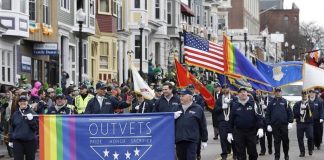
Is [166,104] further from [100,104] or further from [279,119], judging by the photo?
[279,119]

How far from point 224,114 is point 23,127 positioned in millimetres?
7387

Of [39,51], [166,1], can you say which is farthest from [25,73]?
[166,1]

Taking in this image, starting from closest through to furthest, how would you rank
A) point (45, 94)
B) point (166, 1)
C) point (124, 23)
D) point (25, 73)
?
1. point (45, 94)
2. point (25, 73)
3. point (124, 23)
4. point (166, 1)

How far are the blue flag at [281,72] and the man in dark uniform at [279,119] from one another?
8.38 feet

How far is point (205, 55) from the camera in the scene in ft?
77.2

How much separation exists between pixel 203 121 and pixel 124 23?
133ft

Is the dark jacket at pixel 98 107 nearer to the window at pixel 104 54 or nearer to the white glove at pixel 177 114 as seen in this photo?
the white glove at pixel 177 114

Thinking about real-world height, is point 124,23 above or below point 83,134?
above

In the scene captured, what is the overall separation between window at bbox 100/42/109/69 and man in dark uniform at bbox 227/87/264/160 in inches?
1274

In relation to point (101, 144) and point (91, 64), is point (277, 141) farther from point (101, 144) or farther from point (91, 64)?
point (91, 64)

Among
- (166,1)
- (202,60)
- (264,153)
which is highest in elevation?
(166,1)

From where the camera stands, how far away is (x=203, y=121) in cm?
1677

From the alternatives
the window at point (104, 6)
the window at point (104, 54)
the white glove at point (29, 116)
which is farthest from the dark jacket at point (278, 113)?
the window at point (104, 6)

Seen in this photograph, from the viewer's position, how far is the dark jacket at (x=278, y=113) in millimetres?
22844
